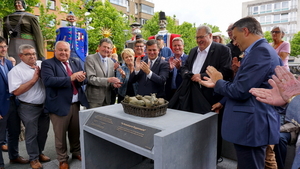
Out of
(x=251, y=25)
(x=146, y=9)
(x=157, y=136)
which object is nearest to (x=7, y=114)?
(x=157, y=136)

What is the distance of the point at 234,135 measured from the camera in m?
1.90

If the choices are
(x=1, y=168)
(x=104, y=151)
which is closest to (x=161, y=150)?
(x=104, y=151)

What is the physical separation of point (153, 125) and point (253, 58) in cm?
106

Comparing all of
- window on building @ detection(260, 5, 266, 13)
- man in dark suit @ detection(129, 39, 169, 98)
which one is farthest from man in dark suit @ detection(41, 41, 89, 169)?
window on building @ detection(260, 5, 266, 13)

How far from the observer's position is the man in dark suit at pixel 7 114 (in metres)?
3.00

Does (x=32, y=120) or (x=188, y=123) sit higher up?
(x=188, y=123)

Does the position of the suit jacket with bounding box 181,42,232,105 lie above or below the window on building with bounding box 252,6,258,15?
below

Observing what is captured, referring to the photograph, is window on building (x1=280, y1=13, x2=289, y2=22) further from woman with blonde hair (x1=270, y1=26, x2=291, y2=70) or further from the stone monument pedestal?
the stone monument pedestal

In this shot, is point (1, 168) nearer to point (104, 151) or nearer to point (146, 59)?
point (104, 151)

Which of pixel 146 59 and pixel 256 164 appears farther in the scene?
pixel 146 59

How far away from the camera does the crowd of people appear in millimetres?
1842

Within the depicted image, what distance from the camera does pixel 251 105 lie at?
183cm

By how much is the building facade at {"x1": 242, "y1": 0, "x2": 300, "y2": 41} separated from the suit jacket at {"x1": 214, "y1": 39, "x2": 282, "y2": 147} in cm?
4523

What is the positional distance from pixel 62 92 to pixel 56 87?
11 cm
